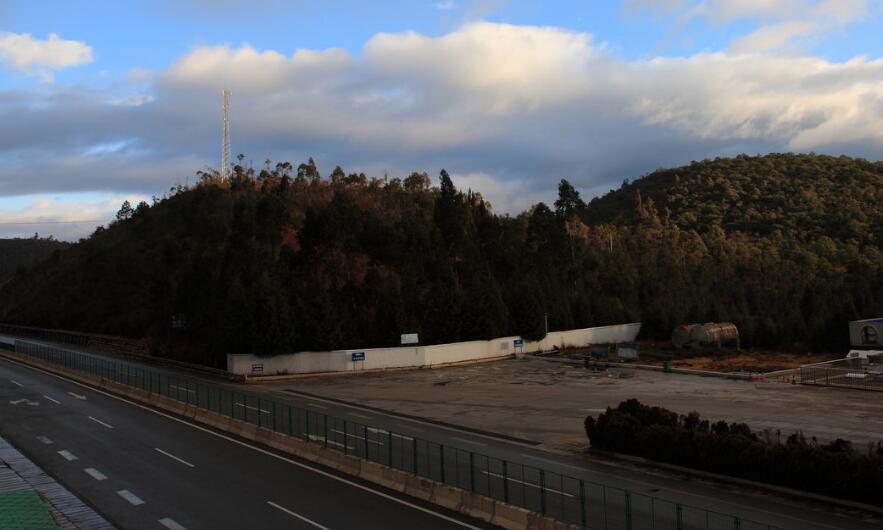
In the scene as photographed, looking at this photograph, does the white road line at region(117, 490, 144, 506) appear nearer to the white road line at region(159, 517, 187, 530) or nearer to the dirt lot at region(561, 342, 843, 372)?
the white road line at region(159, 517, 187, 530)

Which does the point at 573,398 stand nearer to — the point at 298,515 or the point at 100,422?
the point at 100,422

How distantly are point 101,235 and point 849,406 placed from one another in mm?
146416

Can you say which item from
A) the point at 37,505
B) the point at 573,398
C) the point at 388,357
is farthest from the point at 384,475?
the point at 388,357

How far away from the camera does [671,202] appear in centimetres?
18312

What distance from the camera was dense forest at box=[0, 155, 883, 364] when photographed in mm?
66000

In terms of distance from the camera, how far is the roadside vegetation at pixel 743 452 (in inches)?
770

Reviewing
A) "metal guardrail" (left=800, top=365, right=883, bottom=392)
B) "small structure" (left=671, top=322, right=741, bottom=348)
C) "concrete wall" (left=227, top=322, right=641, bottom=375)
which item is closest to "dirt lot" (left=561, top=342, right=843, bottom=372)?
"small structure" (left=671, top=322, right=741, bottom=348)

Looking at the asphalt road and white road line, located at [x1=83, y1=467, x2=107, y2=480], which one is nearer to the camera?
the asphalt road

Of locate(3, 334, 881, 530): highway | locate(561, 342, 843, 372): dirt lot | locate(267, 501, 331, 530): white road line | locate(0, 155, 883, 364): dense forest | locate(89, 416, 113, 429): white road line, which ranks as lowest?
locate(561, 342, 843, 372): dirt lot

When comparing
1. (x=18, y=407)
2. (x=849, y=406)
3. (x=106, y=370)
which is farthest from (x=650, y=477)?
(x=106, y=370)

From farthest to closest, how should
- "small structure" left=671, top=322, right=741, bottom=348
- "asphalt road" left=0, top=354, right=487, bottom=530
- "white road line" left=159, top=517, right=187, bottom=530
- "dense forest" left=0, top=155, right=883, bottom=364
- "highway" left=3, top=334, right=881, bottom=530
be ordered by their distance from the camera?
"small structure" left=671, top=322, right=741, bottom=348
"dense forest" left=0, top=155, right=883, bottom=364
"highway" left=3, top=334, right=881, bottom=530
"asphalt road" left=0, top=354, right=487, bottom=530
"white road line" left=159, top=517, right=187, bottom=530

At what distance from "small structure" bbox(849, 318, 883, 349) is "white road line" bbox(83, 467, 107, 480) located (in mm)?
66455

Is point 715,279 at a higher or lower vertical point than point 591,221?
lower

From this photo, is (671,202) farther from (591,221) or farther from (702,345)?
(702,345)
